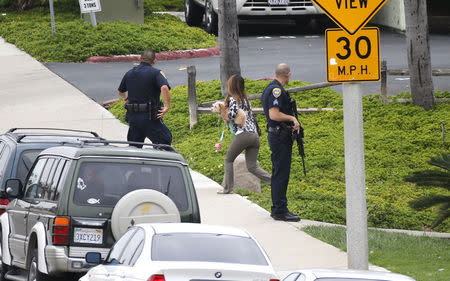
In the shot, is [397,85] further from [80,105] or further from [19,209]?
[19,209]

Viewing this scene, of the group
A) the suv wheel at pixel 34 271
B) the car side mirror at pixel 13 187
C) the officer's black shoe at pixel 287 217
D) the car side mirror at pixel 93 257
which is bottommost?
the officer's black shoe at pixel 287 217

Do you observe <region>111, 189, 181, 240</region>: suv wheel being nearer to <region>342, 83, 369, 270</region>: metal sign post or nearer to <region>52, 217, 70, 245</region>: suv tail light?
<region>52, 217, 70, 245</region>: suv tail light

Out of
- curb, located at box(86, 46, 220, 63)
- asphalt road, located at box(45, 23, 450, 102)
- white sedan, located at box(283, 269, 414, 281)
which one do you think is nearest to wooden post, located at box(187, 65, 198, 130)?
asphalt road, located at box(45, 23, 450, 102)

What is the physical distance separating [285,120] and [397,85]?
11530 millimetres

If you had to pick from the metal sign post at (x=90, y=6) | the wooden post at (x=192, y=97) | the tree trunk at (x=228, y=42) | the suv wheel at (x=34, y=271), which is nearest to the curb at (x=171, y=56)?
the metal sign post at (x=90, y=6)

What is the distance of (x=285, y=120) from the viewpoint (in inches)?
587

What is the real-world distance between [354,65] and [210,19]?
85.1ft

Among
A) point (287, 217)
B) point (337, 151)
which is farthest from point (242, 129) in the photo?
point (337, 151)

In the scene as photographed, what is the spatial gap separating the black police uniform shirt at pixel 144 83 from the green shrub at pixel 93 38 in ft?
44.9

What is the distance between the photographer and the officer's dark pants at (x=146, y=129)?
55.0 feet

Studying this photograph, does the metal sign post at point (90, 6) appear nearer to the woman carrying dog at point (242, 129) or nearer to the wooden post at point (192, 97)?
the wooden post at point (192, 97)

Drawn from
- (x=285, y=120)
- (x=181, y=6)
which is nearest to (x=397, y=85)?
(x=285, y=120)

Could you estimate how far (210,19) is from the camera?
35.7 m

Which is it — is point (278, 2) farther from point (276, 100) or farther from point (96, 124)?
point (276, 100)
